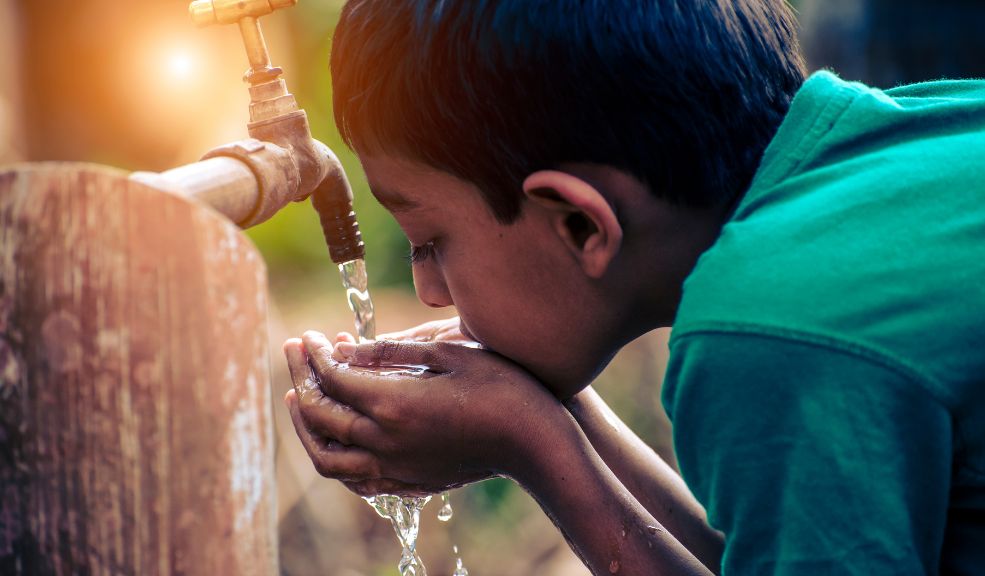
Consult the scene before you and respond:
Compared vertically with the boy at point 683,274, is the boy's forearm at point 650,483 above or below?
below

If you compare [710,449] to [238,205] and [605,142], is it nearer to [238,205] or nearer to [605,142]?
[605,142]

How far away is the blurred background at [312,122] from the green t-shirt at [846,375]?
2049mm

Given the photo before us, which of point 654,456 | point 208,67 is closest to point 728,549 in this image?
point 654,456

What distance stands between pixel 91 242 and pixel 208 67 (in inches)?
156

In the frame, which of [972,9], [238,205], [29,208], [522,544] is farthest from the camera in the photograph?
[972,9]

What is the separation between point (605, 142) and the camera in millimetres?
1311

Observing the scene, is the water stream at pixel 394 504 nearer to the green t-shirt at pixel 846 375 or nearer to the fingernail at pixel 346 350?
the fingernail at pixel 346 350

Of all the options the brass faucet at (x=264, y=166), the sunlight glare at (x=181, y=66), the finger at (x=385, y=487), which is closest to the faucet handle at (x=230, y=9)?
the brass faucet at (x=264, y=166)

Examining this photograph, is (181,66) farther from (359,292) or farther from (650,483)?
(650,483)

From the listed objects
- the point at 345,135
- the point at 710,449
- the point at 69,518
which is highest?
the point at 345,135

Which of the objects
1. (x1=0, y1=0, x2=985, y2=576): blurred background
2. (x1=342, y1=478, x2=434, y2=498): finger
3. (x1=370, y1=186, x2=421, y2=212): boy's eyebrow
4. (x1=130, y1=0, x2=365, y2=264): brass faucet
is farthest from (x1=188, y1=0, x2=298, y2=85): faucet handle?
(x1=0, y1=0, x2=985, y2=576): blurred background

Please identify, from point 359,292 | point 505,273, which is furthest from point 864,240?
point 359,292

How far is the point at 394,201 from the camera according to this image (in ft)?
4.67

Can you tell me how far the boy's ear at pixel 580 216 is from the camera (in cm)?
128
